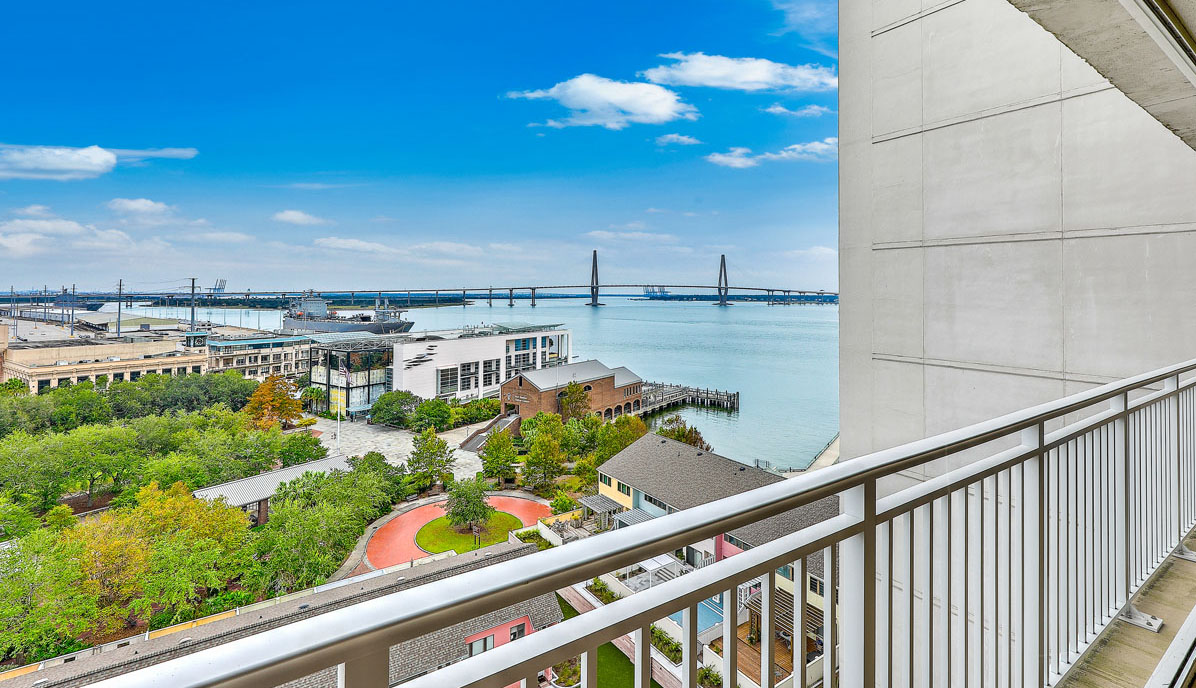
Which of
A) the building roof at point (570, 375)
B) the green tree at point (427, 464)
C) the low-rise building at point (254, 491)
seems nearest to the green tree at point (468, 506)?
the green tree at point (427, 464)

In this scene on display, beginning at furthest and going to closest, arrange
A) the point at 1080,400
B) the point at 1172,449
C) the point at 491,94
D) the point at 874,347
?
the point at 491,94, the point at 874,347, the point at 1172,449, the point at 1080,400

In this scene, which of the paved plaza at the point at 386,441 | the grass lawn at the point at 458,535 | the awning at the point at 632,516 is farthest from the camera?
the paved plaza at the point at 386,441

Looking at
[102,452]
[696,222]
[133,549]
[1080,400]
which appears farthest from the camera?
[696,222]

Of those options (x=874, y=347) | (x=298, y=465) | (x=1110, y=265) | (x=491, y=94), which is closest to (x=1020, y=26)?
(x=1110, y=265)

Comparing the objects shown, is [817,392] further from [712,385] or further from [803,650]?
[803,650]

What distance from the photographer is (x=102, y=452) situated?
12.8m

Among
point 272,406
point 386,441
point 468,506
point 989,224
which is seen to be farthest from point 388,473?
point 989,224

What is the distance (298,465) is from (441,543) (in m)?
5.62

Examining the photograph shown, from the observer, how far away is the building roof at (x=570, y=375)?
23.1 metres

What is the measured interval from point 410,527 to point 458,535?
1.31 meters

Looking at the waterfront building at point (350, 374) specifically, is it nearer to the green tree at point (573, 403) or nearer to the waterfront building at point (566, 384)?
the waterfront building at point (566, 384)

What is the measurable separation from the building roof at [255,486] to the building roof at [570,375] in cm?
887

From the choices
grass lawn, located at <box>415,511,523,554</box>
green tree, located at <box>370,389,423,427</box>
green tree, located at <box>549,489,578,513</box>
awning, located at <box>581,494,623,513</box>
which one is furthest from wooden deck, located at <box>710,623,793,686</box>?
green tree, located at <box>370,389,423,427</box>

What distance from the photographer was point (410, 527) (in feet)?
44.7
